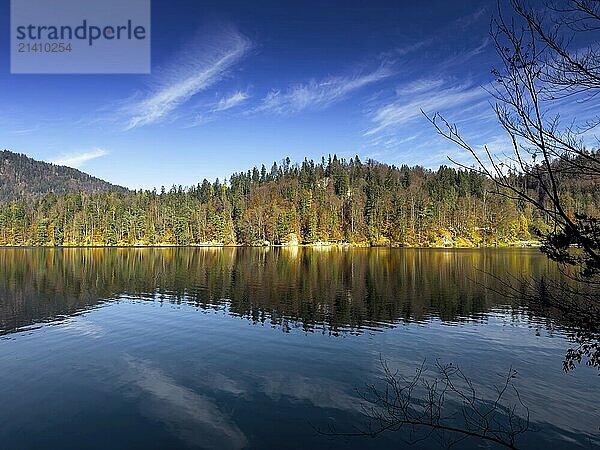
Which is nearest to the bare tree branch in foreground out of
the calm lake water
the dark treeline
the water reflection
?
the calm lake water

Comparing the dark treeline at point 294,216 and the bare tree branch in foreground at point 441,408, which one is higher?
the dark treeline at point 294,216

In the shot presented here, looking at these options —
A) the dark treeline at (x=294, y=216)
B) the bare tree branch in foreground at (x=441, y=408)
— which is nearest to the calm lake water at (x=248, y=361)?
the bare tree branch in foreground at (x=441, y=408)

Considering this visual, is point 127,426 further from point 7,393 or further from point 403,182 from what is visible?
point 403,182

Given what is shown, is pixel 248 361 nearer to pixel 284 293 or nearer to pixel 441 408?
pixel 441 408

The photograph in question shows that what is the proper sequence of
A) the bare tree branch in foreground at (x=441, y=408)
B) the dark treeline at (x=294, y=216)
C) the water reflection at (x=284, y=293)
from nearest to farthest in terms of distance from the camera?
the bare tree branch in foreground at (x=441, y=408), the water reflection at (x=284, y=293), the dark treeline at (x=294, y=216)

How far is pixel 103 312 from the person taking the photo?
30.6 meters

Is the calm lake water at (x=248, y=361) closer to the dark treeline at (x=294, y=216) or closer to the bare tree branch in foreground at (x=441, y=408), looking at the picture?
the bare tree branch in foreground at (x=441, y=408)

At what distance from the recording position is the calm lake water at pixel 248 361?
1214 cm

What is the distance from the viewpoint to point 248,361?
18750 millimetres

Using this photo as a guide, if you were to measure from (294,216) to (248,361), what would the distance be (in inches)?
5186

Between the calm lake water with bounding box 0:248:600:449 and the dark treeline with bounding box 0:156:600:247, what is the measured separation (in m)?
106

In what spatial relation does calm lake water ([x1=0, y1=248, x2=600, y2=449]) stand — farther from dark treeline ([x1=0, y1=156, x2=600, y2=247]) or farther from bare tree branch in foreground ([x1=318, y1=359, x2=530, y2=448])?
dark treeline ([x1=0, y1=156, x2=600, y2=247])

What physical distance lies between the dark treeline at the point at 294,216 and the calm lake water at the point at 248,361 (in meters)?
106

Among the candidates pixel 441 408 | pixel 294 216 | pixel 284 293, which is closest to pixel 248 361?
pixel 441 408
